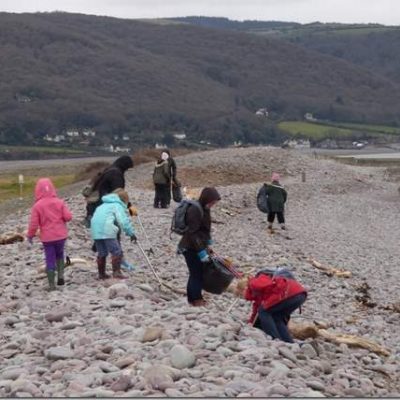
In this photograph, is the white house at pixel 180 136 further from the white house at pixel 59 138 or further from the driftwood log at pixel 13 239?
the driftwood log at pixel 13 239

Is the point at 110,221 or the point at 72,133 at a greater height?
the point at 110,221

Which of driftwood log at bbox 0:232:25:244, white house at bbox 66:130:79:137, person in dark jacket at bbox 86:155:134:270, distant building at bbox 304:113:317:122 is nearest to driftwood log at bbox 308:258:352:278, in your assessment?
person in dark jacket at bbox 86:155:134:270

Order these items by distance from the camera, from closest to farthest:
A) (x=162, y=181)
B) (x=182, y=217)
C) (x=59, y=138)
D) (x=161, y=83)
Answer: (x=182, y=217) → (x=162, y=181) → (x=59, y=138) → (x=161, y=83)

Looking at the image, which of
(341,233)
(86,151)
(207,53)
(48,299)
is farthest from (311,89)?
(48,299)

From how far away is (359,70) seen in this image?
17125 cm

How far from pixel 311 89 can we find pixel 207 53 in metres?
22.0

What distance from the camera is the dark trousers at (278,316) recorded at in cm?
984

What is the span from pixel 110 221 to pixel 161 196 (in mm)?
11298

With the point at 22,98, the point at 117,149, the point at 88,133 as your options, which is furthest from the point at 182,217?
the point at 22,98

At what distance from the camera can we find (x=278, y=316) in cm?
997

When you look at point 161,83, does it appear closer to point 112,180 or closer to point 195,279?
point 112,180

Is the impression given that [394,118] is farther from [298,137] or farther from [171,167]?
[171,167]

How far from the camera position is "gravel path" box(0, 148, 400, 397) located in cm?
776

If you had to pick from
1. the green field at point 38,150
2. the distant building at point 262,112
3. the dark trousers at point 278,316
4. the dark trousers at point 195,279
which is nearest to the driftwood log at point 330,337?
the dark trousers at point 278,316
